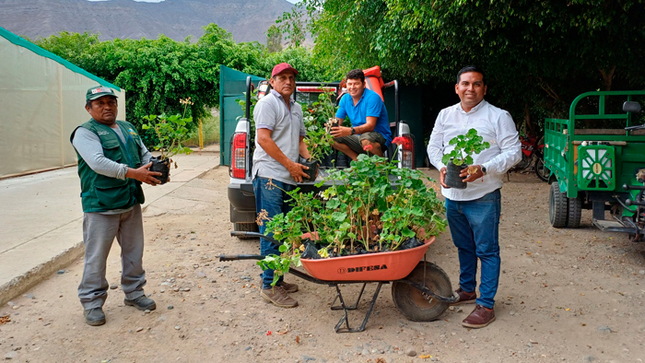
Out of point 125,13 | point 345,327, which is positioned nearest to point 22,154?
point 345,327

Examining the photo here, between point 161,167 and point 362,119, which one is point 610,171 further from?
point 161,167

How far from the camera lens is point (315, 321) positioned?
3.88m

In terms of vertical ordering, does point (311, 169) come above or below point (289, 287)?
above

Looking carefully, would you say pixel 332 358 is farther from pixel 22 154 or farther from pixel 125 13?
pixel 125 13

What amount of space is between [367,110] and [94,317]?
10.5 feet

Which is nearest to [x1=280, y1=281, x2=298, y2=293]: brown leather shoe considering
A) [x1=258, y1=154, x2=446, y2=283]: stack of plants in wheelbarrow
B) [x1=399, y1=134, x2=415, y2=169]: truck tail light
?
[x1=258, y1=154, x2=446, y2=283]: stack of plants in wheelbarrow

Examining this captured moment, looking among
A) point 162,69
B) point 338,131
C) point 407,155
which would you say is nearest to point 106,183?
point 338,131

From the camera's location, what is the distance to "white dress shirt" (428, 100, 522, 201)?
355 cm

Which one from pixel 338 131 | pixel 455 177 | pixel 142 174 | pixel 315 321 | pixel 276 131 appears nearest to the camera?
pixel 455 177

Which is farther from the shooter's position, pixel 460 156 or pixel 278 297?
pixel 278 297

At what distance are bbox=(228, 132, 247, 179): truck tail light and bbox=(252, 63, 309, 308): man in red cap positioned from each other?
3.89ft

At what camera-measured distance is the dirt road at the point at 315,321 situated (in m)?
3.32

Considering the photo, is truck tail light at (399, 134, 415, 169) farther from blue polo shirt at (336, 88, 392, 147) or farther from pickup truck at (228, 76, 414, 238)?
blue polo shirt at (336, 88, 392, 147)

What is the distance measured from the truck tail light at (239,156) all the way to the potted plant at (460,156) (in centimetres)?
248
